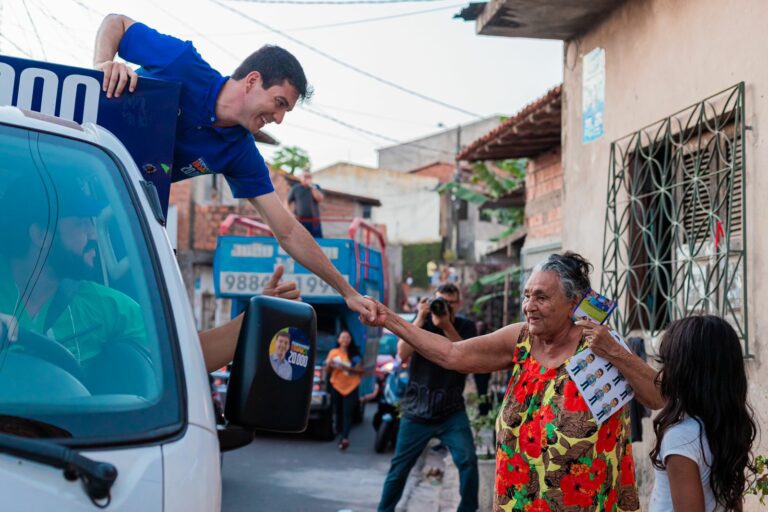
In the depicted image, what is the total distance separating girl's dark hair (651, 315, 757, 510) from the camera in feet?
10.4

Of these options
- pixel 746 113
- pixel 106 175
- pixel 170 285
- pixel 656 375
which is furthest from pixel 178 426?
pixel 746 113

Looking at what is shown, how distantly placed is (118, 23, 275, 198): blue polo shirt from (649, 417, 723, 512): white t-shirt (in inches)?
69.4

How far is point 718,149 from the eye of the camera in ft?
21.2

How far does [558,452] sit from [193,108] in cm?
179

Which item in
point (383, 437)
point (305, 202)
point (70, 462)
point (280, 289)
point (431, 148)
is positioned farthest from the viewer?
point (431, 148)

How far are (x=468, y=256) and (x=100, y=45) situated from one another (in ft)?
143

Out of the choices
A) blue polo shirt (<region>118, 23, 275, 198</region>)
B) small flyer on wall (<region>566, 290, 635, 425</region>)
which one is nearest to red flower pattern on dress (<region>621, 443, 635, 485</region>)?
small flyer on wall (<region>566, 290, 635, 425</region>)

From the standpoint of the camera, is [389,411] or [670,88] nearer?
[670,88]

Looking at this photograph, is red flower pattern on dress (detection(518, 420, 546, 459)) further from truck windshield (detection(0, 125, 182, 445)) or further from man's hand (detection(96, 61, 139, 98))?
man's hand (detection(96, 61, 139, 98))

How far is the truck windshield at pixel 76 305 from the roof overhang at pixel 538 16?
6.67 m

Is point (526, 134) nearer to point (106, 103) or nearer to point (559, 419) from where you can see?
point (559, 419)

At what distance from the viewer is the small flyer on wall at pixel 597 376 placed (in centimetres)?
358

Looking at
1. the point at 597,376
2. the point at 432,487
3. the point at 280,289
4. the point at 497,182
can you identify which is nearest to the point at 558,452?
the point at 597,376

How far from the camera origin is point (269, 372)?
240 centimetres
